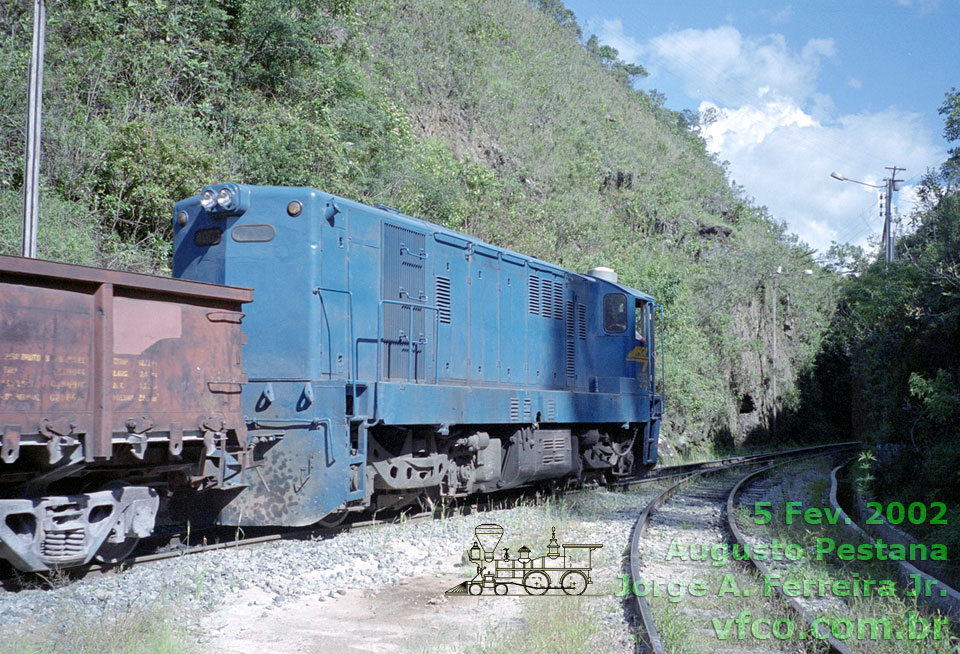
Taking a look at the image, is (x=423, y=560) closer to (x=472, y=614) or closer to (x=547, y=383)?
(x=472, y=614)

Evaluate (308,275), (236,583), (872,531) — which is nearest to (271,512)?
(236,583)

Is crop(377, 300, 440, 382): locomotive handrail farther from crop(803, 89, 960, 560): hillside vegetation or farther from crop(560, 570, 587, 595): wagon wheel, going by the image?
crop(803, 89, 960, 560): hillside vegetation

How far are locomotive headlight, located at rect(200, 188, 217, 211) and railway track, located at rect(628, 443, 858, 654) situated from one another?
4.98 meters

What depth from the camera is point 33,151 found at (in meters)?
9.67

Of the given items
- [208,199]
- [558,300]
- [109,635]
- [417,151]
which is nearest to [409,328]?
[208,199]

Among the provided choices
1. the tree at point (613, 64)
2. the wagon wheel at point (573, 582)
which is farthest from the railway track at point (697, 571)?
the tree at point (613, 64)

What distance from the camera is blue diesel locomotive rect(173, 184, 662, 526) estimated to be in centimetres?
718

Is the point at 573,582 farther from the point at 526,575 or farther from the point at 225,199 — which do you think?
the point at 225,199

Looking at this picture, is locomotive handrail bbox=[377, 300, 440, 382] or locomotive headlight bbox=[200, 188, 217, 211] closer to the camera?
locomotive headlight bbox=[200, 188, 217, 211]

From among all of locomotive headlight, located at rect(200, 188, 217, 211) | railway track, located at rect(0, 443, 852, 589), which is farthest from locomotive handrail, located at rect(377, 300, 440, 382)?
locomotive headlight, located at rect(200, 188, 217, 211)

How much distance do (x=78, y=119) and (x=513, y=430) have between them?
9.16m

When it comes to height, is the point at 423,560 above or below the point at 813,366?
below

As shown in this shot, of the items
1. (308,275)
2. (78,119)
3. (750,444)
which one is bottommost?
(750,444)

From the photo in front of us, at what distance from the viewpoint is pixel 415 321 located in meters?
8.73
